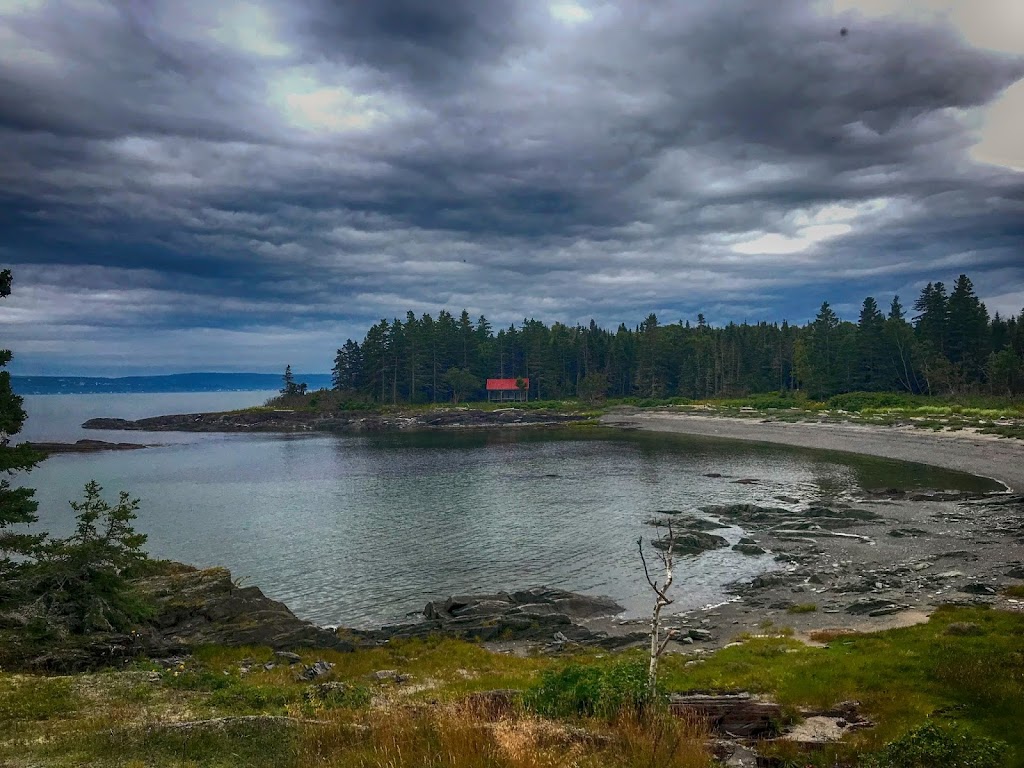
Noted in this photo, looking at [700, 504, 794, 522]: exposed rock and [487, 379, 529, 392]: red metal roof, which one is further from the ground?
[487, 379, 529, 392]: red metal roof

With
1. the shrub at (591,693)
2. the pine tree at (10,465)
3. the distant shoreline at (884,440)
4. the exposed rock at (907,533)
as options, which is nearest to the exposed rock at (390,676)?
the shrub at (591,693)

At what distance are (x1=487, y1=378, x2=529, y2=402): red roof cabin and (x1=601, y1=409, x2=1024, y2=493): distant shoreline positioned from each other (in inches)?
1905

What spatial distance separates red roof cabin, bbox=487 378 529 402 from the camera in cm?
18238

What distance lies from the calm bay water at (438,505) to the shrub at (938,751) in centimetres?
2099

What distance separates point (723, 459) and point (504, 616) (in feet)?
196

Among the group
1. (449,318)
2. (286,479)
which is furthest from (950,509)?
(449,318)

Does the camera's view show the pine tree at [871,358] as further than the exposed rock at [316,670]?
Yes

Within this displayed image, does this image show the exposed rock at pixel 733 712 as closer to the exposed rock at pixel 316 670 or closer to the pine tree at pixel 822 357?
the exposed rock at pixel 316 670

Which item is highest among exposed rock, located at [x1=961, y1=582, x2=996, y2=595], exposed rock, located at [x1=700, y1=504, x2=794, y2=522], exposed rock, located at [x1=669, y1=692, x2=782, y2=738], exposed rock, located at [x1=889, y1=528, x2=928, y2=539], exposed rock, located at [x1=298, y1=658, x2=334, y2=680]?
exposed rock, located at [x1=669, y1=692, x2=782, y2=738]

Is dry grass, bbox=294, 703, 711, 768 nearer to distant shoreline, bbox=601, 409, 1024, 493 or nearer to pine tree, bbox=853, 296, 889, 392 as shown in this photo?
distant shoreline, bbox=601, 409, 1024, 493

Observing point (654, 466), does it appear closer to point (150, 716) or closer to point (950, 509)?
point (950, 509)

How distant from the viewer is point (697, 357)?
572 feet

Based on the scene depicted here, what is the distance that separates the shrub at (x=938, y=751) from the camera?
11461 millimetres

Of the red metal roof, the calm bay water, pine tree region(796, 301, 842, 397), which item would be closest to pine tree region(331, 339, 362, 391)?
the red metal roof
